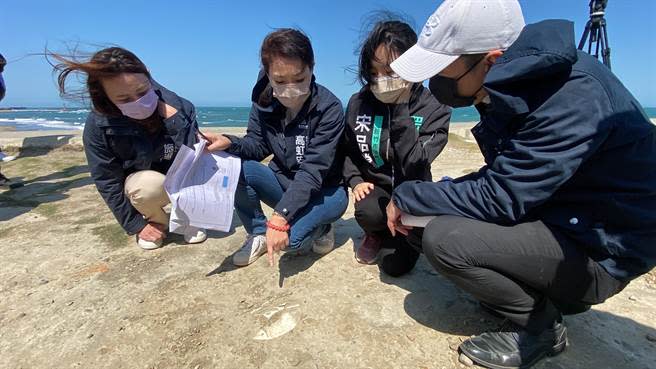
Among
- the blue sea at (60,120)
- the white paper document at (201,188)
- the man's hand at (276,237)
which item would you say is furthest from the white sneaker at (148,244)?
the blue sea at (60,120)

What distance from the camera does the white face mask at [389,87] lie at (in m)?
1.91

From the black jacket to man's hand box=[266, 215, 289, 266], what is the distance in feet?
1.80

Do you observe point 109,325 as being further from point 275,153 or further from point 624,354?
point 624,354

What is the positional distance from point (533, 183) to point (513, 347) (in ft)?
2.21

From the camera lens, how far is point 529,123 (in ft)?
4.15

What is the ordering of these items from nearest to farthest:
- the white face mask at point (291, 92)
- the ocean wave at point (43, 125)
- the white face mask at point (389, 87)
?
1. the white face mask at point (389, 87)
2. the white face mask at point (291, 92)
3. the ocean wave at point (43, 125)

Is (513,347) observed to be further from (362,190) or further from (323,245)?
(323,245)

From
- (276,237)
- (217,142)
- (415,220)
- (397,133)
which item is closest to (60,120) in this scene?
(217,142)

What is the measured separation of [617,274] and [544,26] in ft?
2.99

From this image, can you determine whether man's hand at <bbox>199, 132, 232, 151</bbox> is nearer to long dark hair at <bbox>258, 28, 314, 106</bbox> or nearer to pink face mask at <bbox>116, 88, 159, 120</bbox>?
pink face mask at <bbox>116, 88, 159, 120</bbox>

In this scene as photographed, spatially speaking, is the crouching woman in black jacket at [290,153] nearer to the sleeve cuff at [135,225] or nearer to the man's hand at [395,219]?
the man's hand at [395,219]

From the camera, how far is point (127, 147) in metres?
2.48

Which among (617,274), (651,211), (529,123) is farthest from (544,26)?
(617,274)

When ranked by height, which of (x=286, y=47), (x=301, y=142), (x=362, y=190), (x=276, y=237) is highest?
(x=286, y=47)
